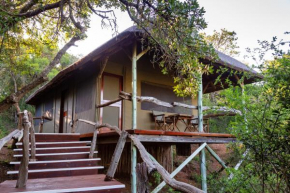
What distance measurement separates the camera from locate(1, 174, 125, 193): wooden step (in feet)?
10.9

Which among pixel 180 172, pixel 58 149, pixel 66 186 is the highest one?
pixel 58 149

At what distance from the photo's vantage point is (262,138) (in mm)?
2934

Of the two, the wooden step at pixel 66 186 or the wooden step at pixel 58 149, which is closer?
the wooden step at pixel 66 186

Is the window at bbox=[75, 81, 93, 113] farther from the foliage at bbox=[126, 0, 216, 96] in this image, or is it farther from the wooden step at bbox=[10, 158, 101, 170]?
the foliage at bbox=[126, 0, 216, 96]

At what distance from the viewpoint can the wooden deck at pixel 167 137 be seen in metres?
5.09

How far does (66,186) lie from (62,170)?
1.02m

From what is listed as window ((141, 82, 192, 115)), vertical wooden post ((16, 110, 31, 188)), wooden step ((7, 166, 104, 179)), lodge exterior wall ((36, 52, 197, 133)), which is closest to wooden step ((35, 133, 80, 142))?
lodge exterior wall ((36, 52, 197, 133))

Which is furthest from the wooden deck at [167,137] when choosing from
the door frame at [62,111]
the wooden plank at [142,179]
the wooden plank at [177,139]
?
the door frame at [62,111]

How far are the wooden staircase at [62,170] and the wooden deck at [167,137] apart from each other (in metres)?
0.62

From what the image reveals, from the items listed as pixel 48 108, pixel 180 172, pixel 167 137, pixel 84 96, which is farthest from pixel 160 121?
pixel 48 108

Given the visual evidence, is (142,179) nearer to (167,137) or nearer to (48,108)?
(167,137)

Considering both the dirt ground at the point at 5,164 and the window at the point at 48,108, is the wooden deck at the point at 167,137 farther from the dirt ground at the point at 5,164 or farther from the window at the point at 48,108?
the window at the point at 48,108

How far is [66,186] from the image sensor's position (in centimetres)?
354

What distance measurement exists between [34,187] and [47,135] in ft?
9.02
